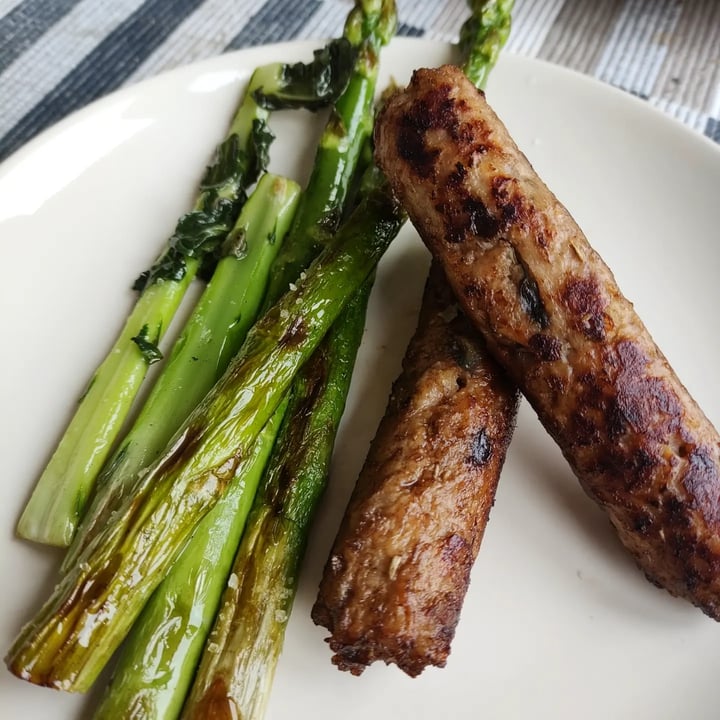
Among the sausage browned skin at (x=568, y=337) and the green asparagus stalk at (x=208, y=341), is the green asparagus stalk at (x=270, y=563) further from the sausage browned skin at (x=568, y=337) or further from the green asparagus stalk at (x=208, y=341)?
the sausage browned skin at (x=568, y=337)

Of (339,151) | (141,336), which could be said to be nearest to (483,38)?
(339,151)

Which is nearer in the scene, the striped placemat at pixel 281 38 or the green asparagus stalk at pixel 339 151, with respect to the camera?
the green asparagus stalk at pixel 339 151

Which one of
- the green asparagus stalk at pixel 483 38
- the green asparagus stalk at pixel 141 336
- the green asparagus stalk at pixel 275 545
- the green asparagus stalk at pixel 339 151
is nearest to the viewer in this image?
the green asparagus stalk at pixel 275 545

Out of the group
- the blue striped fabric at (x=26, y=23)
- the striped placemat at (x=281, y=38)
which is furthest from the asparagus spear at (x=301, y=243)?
the blue striped fabric at (x=26, y=23)

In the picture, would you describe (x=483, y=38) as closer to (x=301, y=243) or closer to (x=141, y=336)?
(x=301, y=243)

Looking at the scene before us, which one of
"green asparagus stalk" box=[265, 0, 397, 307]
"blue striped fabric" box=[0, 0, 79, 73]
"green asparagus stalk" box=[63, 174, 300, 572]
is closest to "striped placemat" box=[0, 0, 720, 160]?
"blue striped fabric" box=[0, 0, 79, 73]

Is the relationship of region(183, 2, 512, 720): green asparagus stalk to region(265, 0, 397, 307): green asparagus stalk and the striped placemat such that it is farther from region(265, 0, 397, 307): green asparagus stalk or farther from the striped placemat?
the striped placemat

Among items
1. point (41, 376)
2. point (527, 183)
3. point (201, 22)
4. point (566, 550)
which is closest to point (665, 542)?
point (566, 550)
